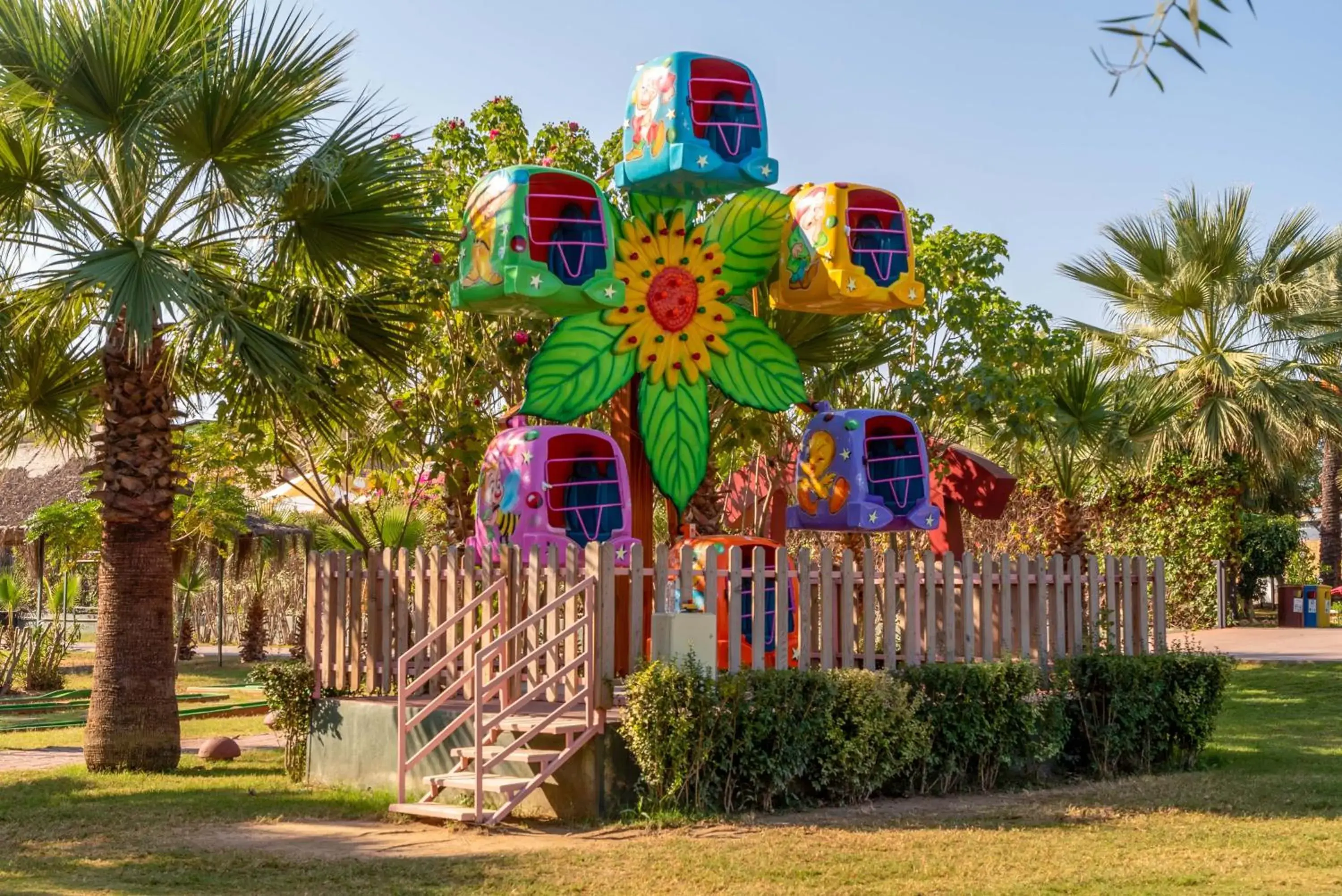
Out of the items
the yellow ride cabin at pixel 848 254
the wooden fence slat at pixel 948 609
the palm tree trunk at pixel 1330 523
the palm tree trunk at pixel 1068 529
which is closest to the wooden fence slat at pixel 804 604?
the wooden fence slat at pixel 948 609

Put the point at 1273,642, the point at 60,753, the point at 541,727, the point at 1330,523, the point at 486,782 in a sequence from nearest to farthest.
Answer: the point at 486,782 < the point at 541,727 < the point at 60,753 < the point at 1273,642 < the point at 1330,523

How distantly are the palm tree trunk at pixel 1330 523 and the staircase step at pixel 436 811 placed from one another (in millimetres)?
26116

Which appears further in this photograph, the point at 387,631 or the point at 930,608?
Answer: the point at 387,631

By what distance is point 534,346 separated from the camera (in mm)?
14344

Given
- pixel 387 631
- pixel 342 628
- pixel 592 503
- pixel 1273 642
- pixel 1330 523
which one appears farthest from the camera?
pixel 1330 523

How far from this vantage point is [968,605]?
36.1 feet

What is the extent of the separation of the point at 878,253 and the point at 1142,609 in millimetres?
3566

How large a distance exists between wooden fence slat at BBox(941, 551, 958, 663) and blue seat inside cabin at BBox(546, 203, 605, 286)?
3346mm

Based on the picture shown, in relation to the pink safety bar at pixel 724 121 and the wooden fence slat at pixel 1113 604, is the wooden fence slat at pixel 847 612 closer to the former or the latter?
the wooden fence slat at pixel 1113 604

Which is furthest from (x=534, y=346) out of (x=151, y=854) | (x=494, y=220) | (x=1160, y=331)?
(x=1160, y=331)

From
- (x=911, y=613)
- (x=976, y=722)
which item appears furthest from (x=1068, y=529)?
(x=976, y=722)

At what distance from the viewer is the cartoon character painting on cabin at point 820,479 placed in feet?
40.0

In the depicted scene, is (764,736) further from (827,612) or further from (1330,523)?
(1330,523)

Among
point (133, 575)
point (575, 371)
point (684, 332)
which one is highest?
point (684, 332)
